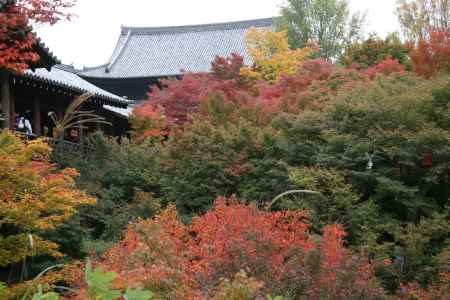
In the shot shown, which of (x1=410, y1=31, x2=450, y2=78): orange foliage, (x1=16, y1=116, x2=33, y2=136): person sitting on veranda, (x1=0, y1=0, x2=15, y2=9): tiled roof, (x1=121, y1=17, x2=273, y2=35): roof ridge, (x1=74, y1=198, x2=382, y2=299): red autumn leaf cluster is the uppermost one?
(x1=121, y1=17, x2=273, y2=35): roof ridge

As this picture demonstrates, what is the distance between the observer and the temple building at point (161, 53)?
122 ft

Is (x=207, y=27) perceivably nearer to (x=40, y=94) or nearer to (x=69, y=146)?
(x=40, y=94)

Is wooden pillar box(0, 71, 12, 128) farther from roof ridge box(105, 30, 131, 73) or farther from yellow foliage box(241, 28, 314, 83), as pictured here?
roof ridge box(105, 30, 131, 73)

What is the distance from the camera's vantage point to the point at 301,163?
13.8 m

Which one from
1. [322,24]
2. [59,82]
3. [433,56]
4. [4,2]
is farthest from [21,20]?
[322,24]

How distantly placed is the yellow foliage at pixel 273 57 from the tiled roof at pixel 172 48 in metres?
12.4

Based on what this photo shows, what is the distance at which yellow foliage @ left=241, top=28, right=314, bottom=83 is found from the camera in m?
23.2

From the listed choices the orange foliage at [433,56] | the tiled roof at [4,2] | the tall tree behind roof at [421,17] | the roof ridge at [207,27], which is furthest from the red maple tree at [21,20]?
the roof ridge at [207,27]

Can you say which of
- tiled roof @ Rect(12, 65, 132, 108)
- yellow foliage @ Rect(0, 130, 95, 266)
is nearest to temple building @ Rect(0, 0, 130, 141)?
tiled roof @ Rect(12, 65, 132, 108)

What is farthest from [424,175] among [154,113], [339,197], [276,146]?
[154,113]

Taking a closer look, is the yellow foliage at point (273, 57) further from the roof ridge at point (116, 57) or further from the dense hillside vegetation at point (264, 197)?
the roof ridge at point (116, 57)

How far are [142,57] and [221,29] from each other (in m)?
6.06

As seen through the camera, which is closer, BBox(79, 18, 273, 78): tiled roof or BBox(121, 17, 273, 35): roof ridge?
BBox(79, 18, 273, 78): tiled roof

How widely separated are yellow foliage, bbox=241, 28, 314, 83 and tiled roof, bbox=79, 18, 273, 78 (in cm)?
1239
